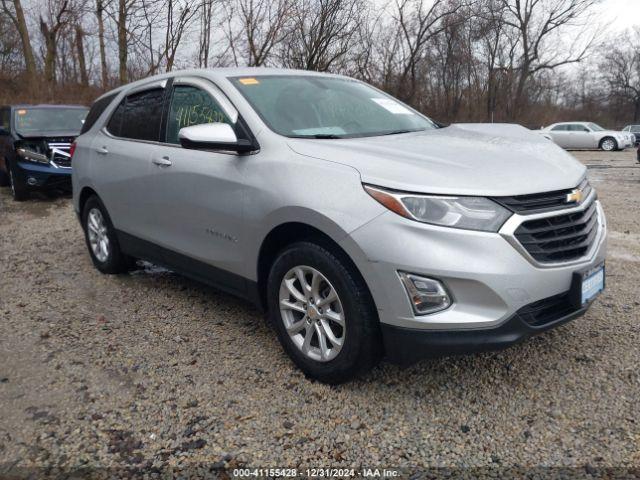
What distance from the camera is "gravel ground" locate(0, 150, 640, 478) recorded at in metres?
2.33

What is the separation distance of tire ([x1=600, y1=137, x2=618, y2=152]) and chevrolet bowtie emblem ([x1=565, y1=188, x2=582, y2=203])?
959 inches

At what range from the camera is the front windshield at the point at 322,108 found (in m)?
3.25

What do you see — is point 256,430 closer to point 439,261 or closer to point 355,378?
point 355,378

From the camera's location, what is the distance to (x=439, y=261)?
2328 mm

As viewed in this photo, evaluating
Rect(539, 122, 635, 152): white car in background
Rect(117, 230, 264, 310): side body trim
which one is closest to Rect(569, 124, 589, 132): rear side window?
Rect(539, 122, 635, 152): white car in background

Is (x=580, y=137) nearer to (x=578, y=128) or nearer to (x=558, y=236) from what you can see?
(x=578, y=128)

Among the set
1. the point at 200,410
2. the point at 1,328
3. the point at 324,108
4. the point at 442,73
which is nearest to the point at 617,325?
the point at 324,108

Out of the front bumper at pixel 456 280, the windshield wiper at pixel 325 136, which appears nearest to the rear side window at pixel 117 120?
the windshield wiper at pixel 325 136

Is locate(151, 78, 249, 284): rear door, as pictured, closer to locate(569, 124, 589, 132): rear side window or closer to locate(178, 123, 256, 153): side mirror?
locate(178, 123, 256, 153): side mirror

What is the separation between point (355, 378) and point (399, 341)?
1.86ft

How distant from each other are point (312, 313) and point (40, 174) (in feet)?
25.5

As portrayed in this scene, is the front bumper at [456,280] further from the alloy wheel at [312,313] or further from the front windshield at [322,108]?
the front windshield at [322,108]

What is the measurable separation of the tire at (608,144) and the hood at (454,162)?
23.8 meters

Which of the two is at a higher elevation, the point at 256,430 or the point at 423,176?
the point at 423,176
